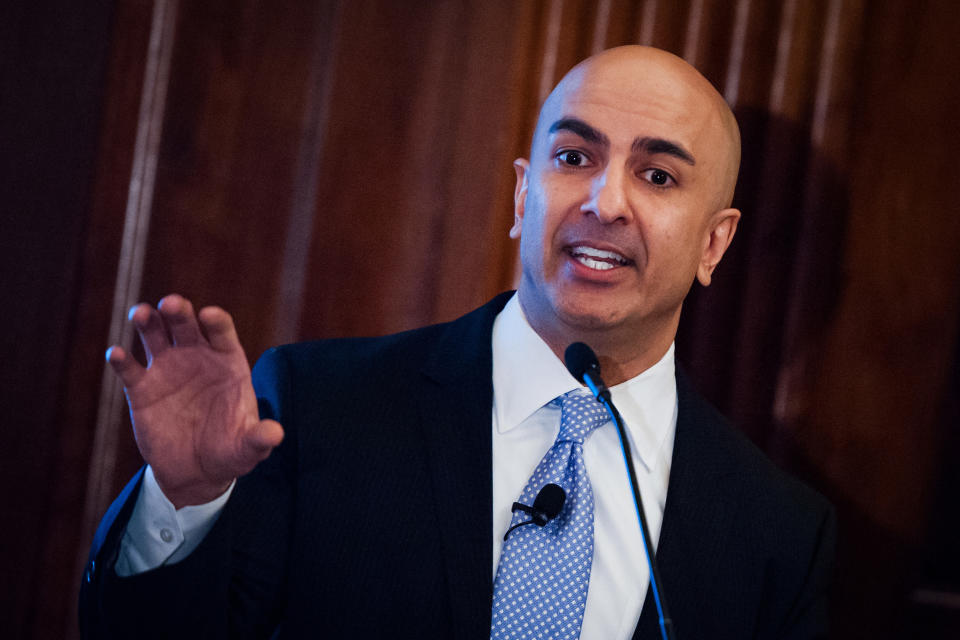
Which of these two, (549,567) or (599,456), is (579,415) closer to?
(599,456)

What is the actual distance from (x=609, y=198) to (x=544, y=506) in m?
0.57

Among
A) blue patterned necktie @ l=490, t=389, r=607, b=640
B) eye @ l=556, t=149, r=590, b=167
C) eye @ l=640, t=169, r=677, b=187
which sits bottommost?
blue patterned necktie @ l=490, t=389, r=607, b=640

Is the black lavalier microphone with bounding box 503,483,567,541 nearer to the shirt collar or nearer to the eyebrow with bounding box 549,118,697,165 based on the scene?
the shirt collar

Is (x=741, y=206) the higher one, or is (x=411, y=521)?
(x=741, y=206)

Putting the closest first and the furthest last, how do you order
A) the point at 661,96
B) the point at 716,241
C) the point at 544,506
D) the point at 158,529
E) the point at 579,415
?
the point at 158,529, the point at 544,506, the point at 579,415, the point at 661,96, the point at 716,241

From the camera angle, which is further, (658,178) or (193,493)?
(658,178)

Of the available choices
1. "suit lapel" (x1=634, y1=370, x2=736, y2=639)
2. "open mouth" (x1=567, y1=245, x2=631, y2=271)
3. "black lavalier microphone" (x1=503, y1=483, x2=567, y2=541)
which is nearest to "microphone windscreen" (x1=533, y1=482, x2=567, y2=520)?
"black lavalier microphone" (x1=503, y1=483, x2=567, y2=541)

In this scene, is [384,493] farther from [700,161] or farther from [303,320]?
[700,161]

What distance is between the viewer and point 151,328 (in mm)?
1120

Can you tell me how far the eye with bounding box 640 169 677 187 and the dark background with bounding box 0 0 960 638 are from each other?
1.24 ft

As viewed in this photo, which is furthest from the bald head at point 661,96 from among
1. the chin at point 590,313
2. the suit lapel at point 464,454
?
the suit lapel at point 464,454

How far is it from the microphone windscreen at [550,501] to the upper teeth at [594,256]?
0.43 m

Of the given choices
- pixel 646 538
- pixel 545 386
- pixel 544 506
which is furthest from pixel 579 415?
pixel 646 538

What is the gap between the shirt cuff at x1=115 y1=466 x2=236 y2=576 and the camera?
3.96 feet
